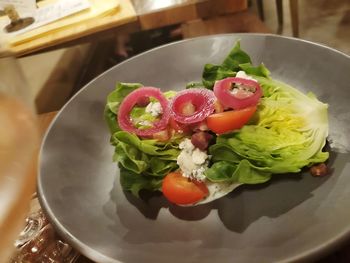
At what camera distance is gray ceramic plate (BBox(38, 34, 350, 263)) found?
827 mm

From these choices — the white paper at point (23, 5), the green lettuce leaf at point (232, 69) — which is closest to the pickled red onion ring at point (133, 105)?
the green lettuce leaf at point (232, 69)

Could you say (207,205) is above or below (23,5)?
below

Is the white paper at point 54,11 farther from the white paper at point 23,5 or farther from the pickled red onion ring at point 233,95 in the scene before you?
the pickled red onion ring at point 233,95

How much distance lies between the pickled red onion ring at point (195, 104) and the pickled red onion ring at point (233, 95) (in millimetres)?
28

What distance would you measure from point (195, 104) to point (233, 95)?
93mm

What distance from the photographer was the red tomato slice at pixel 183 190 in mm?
940

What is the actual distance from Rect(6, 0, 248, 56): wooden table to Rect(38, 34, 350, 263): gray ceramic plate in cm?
41

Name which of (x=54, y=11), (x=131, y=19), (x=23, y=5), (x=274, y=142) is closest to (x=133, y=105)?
(x=274, y=142)

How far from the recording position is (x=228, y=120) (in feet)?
3.18

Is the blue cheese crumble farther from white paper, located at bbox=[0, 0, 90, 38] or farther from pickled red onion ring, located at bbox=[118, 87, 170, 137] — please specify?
white paper, located at bbox=[0, 0, 90, 38]

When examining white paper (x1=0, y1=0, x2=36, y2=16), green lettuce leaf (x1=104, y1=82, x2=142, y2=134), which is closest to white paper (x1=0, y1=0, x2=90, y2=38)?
white paper (x1=0, y1=0, x2=36, y2=16)

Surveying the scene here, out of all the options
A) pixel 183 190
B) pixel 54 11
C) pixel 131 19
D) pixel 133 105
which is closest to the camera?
pixel 183 190

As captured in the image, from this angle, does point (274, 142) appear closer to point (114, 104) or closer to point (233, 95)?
point (233, 95)

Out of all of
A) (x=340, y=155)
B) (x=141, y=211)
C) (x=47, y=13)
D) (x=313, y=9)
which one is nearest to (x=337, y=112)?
(x=340, y=155)
